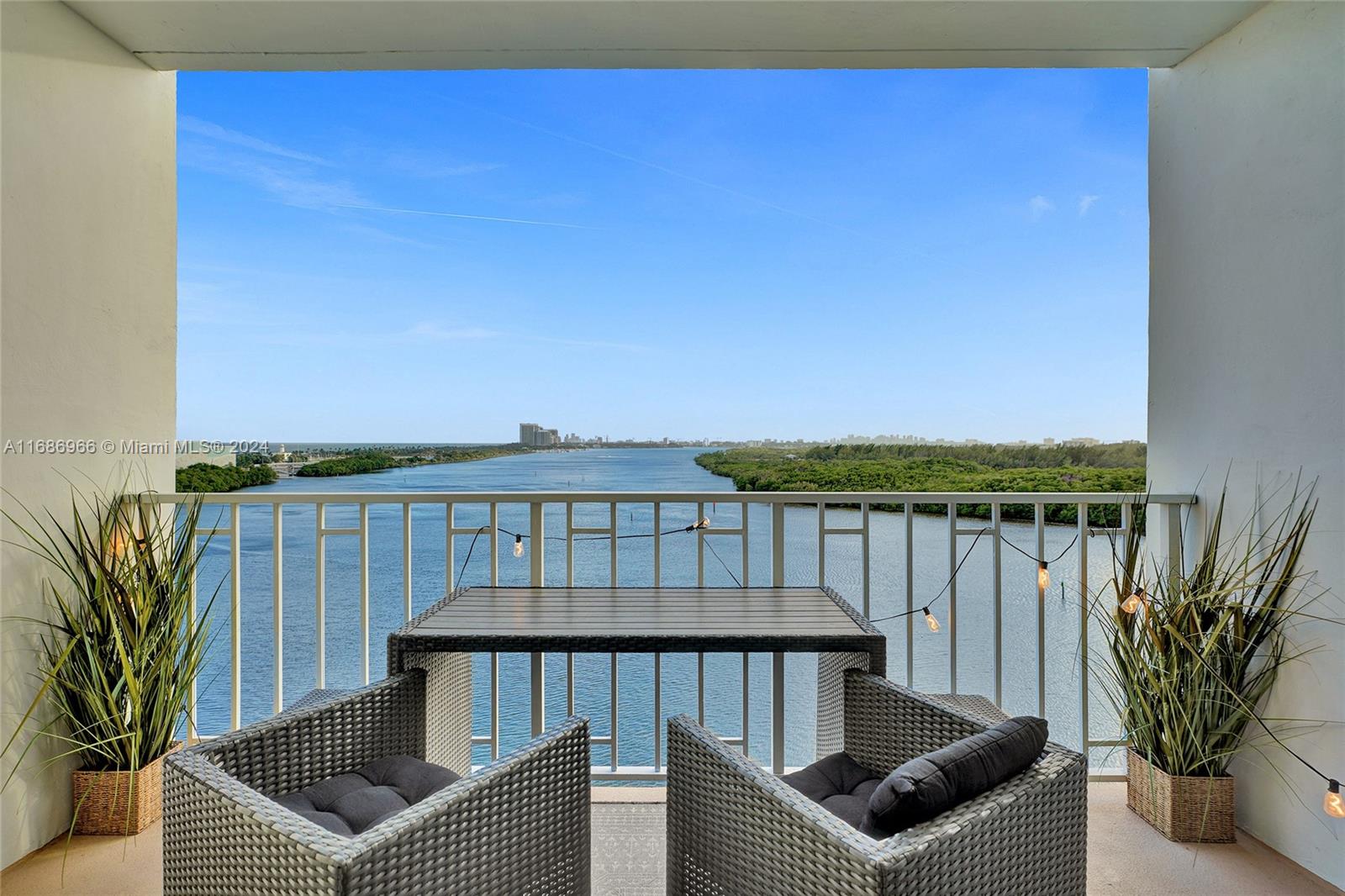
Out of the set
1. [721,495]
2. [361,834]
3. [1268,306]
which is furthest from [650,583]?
[1268,306]

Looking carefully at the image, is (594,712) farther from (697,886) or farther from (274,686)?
(697,886)

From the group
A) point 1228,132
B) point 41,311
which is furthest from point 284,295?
point 1228,132

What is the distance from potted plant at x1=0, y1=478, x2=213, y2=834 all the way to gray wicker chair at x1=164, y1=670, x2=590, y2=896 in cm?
95

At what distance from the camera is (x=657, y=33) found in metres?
2.17

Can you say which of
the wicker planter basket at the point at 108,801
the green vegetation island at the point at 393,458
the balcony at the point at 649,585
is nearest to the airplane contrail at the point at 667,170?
the green vegetation island at the point at 393,458

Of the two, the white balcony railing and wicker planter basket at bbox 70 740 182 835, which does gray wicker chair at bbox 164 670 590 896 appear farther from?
wicker planter basket at bbox 70 740 182 835

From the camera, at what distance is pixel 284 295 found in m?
7.51

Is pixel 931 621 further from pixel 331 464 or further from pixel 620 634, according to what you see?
pixel 331 464

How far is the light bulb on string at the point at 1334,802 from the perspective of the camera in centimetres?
173

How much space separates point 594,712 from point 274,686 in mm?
1293

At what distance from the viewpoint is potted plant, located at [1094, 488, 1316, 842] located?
195 centimetres

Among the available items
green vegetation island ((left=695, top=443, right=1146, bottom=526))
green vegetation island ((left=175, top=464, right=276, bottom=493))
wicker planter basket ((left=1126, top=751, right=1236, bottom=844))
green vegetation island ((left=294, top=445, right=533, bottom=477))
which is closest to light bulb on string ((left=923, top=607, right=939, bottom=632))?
wicker planter basket ((left=1126, top=751, right=1236, bottom=844))

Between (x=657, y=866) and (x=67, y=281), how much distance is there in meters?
2.62

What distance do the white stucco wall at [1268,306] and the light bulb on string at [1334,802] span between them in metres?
0.12
